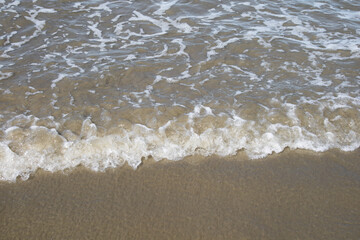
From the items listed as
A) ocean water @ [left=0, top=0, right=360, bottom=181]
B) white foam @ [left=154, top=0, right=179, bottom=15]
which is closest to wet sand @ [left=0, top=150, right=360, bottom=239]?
ocean water @ [left=0, top=0, right=360, bottom=181]

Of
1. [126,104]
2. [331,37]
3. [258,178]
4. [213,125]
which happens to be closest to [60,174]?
[126,104]

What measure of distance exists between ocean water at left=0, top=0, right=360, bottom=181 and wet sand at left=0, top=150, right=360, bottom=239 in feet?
0.67

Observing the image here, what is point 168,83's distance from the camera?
4.95 meters

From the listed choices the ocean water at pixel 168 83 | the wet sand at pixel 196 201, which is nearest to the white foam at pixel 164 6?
the ocean water at pixel 168 83

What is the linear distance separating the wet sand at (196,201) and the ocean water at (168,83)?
21 centimetres

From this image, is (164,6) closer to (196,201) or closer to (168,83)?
(168,83)

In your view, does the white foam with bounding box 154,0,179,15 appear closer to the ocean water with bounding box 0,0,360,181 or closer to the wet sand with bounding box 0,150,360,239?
the ocean water with bounding box 0,0,360,181

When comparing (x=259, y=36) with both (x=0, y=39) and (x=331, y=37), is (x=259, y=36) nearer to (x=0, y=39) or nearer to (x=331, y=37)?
(x=331, y=37)

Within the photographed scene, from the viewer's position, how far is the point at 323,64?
550 centimetres

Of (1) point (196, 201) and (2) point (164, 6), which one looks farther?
(2) point (164, 6)

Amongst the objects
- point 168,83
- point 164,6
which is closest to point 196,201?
point 168,83

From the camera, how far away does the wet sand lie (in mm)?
2994

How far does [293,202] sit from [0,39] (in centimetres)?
588

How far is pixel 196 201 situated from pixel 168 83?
7.26ft
